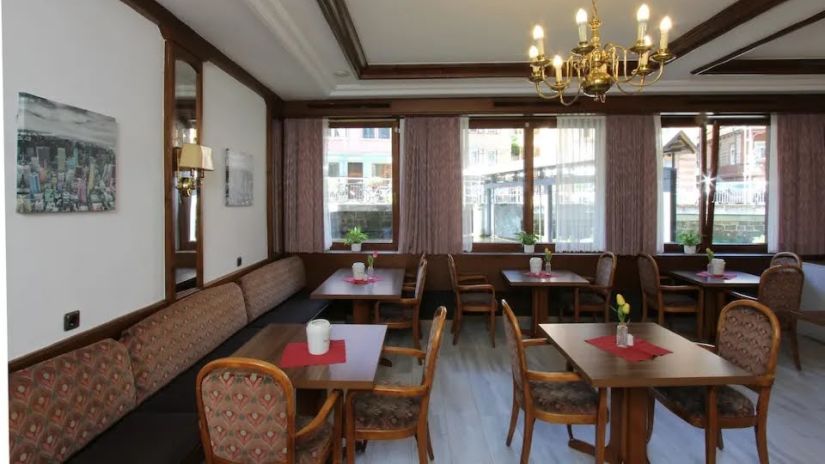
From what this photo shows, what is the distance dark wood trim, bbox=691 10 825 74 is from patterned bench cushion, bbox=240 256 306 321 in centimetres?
469

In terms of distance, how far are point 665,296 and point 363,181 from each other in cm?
359

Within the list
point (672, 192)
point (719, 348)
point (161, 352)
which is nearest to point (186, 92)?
point (161, 352)

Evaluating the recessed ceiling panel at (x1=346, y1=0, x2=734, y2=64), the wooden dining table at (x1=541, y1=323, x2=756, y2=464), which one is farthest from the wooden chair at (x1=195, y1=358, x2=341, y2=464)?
the recessed ceiling panel at (x1=346, y1=0, x2=734, y2=64)

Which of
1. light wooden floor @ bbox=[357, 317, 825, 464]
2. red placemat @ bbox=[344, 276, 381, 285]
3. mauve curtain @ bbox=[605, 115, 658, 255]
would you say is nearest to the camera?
light wooden floor @ bbox=[357, 317, 825, 464]

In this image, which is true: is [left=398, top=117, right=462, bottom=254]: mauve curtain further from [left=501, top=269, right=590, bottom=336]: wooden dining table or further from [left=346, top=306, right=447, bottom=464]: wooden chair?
[left=346, top=306, right=447, bottom=464]: wooden chair

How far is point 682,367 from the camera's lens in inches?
90.7

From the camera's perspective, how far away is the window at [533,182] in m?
5.67

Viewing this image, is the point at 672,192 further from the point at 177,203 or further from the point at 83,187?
the point at 83,187

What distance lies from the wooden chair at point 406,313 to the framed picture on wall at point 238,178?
63.1 inches

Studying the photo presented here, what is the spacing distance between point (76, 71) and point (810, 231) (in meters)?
7.04

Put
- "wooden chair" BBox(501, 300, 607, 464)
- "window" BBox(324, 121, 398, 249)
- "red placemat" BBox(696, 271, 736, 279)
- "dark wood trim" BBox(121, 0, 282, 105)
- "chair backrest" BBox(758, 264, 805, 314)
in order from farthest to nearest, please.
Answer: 1. "window" BBox(324, 121, 398, 249)
2. "red placemat" BBox(696, 271, 736, 279)
3. "chair backrest" BBox(758, 264, 805, 314)
4. "dark wood trim" BBox(121, 0, 282, 105)
5. "wooden chair" BBox(501, 300, 607, 464)

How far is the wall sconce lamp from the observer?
3150 mm

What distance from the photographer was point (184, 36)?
10.7ft

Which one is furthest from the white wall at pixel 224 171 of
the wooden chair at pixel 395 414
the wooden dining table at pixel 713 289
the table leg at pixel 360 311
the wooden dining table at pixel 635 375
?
the wooden dining table at pixel 713 289
